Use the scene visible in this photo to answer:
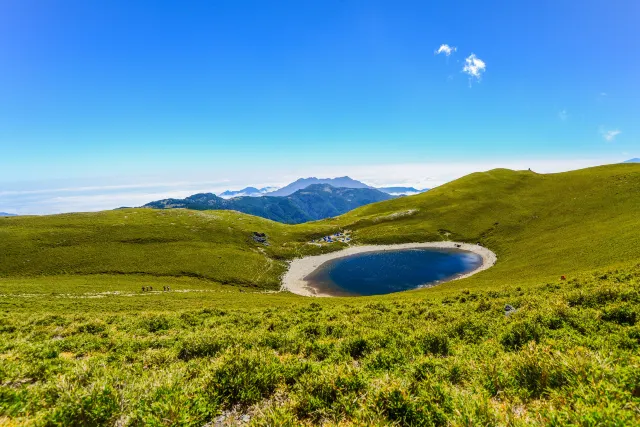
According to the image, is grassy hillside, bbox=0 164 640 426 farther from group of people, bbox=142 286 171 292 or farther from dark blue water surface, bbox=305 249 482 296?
dark blue water surface, bbox=305 249 482 296

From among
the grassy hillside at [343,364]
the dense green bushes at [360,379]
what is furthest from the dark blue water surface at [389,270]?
the dense green bushes at [360,379]

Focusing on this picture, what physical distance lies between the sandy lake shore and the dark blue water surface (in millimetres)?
2012

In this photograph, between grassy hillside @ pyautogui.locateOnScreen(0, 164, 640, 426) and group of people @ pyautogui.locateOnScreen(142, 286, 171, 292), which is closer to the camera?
grassy hillside @ pyautogui.locateOnScreen(0, 164, 640, 426)

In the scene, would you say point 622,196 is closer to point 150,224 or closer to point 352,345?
point 352,345

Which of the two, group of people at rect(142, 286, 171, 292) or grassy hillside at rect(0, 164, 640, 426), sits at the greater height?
grassy hillside at rect(0, 164, 640, 426)

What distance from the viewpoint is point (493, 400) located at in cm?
664

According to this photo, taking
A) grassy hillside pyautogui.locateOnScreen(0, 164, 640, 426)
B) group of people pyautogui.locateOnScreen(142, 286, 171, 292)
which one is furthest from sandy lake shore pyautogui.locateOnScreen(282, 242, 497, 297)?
grassy hillside pyautogui.locateOnScreen(0, 164, 640, 426)

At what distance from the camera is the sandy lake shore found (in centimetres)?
7012

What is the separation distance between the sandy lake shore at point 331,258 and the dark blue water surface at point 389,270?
6.60 ft

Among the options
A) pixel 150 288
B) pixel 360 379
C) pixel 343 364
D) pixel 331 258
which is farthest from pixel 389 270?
pixel 360 379

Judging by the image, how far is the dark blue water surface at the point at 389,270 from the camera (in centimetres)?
6819

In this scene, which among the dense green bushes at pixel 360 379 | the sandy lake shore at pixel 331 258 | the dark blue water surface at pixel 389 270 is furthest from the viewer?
the sandy lake shore at pixel 331 258

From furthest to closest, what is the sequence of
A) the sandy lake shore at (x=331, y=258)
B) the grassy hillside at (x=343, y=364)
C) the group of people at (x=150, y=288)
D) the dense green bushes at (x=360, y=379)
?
the sandy lake shore at (x=331, y=258), the group of people at (x=150, y=288), the grassy hillside at (x=343, y=364), the dense green bushes at (x=360, y=379)

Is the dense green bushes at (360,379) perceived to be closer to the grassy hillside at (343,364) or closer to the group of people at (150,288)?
the grassy hillside at (343,364)
